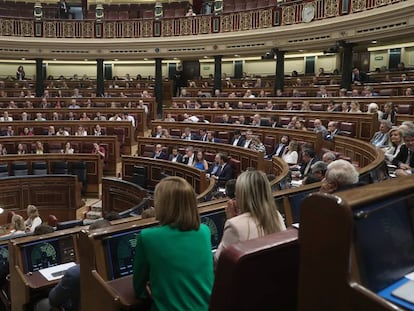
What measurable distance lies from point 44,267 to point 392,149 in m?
4.24

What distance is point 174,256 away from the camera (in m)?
1.71

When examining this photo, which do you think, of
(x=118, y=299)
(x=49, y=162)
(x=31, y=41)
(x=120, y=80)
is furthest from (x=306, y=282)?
(x=120, y=80)

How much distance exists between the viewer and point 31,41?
16438 mm

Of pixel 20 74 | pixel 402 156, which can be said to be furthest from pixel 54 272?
pixel 20 74

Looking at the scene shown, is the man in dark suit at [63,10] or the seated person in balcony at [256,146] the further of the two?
the man in dark suit at [63,10]

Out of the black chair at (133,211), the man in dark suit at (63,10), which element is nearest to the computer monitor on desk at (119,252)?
the black chair at (133,211)

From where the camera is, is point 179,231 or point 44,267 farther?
point 44,267

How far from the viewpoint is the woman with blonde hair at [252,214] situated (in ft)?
6.00

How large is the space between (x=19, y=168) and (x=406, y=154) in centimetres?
733

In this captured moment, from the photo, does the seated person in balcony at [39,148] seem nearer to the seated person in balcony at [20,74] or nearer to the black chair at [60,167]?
the black chair at [60,167]

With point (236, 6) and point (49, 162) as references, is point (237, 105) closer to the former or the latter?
point (49, 162)

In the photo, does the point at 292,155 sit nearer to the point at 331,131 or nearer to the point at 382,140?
the point at 331,131

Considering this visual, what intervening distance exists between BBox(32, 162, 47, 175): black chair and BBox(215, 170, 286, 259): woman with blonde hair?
8225mm

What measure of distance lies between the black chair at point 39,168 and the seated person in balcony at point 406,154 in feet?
22.9
